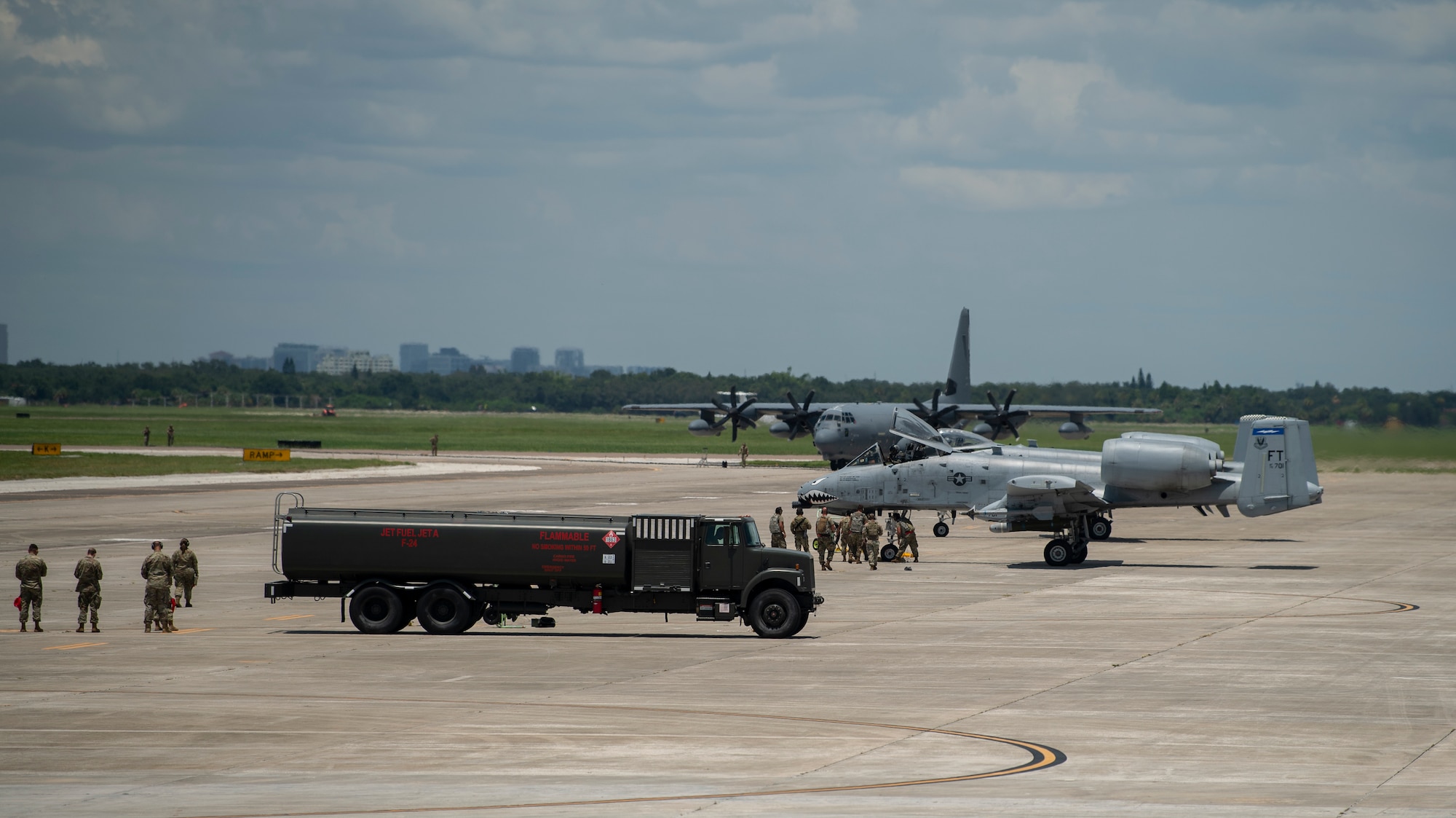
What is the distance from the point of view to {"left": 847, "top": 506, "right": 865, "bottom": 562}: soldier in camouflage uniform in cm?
3641

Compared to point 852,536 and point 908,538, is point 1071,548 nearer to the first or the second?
point 908,538

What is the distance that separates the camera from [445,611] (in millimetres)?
23828

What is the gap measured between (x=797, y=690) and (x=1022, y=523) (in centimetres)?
1893

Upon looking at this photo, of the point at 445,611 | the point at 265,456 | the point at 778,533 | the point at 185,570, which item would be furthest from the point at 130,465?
the point at 445,611

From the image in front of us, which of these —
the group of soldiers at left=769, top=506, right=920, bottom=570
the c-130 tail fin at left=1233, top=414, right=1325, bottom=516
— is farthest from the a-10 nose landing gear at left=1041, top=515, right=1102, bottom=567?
the c-130 tail fin at left=1233, top=414, right=1325, bottom=516

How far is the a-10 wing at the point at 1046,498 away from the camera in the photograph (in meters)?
35.2

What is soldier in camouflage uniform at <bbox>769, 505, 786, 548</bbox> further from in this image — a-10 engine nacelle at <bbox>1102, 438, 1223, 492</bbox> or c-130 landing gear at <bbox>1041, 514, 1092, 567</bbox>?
a-10 engine nacelle at <bbox>1102, 438, 1223, 492</bbox>

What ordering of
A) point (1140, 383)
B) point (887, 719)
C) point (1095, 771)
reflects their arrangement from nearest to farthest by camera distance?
point (1095, 771), point (887, 719), point (1140, 383)

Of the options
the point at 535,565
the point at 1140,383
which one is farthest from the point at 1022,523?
the point at 1140,383

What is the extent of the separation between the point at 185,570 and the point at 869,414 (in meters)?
49.6

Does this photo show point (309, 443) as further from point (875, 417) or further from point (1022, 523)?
point (1022, 523)

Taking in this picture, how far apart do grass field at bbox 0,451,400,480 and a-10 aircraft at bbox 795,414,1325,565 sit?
1616 inches

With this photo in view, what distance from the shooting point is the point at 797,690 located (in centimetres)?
1827

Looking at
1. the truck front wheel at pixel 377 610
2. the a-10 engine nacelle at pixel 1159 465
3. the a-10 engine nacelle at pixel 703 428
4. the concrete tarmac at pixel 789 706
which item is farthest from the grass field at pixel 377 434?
the truck front wheel at pixel 377 610
